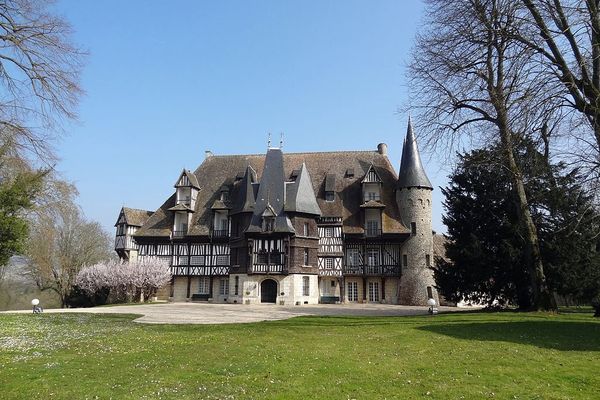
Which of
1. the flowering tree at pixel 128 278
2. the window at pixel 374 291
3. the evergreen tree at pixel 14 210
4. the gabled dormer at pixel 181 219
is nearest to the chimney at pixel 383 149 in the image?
the window at pixel 374 291

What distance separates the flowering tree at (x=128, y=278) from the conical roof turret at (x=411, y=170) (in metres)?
19.3

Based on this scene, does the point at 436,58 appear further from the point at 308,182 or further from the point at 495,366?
the point at 308,182

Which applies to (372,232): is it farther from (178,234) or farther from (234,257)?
(178,234)

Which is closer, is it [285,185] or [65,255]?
[285,185]

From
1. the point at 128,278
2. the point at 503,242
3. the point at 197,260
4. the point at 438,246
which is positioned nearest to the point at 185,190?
the point at 197,260

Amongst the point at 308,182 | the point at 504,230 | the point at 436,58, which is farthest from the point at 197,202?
the point at 436,58

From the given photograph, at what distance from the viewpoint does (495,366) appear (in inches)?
→ 333

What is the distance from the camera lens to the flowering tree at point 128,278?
3603cm

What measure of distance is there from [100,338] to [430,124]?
13849 millimetres

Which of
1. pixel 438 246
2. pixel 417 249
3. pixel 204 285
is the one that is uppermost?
pixel 438 246

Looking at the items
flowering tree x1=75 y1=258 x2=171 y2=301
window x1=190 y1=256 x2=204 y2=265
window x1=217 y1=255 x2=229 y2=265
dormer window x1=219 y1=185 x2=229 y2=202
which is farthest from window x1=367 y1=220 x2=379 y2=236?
flowering tree x1=75 y1=258 x2=171 y2=301

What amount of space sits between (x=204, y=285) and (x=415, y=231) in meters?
17.1

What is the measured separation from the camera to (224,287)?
38.8m

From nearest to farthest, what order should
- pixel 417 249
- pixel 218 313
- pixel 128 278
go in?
pixel 218 313
pixel 128 278
pixel 417 249
